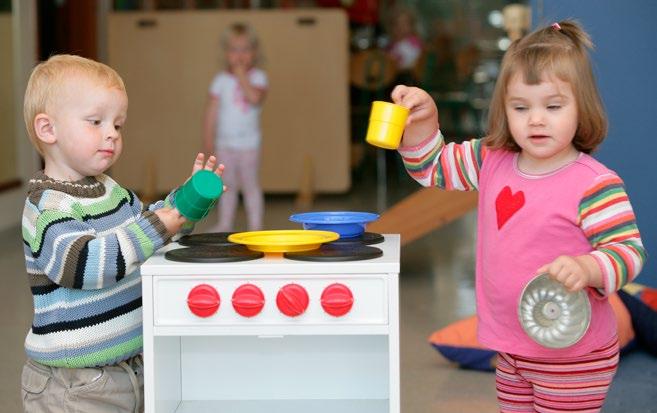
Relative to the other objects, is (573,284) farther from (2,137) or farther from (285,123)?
(285,123)

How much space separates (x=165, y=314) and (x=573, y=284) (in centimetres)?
70

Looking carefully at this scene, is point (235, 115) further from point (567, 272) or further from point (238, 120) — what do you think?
point (567, 272)

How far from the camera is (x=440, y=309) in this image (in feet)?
15.1

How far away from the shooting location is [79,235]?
2.01 m

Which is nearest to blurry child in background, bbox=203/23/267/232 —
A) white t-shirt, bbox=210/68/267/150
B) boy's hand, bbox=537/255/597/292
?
white t-shirt, bbox=210/68/267/150

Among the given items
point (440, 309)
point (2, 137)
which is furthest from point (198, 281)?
point (2, 137)

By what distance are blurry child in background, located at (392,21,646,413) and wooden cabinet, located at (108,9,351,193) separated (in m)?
5.95

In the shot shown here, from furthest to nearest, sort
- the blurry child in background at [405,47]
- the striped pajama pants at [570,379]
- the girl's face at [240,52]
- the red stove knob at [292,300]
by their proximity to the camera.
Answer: the blurry child in background at [405,47], the girl's face at [240,52], the striped pajama pants at [570,379], the red stove knob at [292,300]

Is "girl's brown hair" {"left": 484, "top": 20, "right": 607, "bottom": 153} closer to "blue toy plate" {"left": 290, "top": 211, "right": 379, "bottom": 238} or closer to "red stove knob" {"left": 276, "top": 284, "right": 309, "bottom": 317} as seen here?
"blue toy plate" {"left": 290, "top": 211, "right": 379, "bottom": 238}

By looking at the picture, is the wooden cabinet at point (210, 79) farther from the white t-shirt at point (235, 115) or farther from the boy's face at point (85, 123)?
the boy's face at point (85, 123)

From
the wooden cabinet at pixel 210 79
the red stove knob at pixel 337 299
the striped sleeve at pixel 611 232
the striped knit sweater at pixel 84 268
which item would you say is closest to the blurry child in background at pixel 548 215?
the striped sleeve at pixel 611 232

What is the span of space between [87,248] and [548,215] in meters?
0.84

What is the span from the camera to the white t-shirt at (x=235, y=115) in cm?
602

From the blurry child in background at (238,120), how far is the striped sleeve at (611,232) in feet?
13.3
